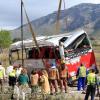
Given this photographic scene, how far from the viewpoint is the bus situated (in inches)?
1009

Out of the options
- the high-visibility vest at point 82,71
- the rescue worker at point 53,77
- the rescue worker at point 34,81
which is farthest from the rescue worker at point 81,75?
the rescue worker at point 34,81

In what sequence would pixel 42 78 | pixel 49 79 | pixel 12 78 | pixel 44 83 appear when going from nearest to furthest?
1. pixel 42 78
2. pixel 44 83
3. pixel 49 79
4. pixel 12 78

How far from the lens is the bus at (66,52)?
84.1 feet

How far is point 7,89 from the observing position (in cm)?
2388

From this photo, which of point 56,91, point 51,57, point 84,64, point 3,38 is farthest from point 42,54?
point 3,38

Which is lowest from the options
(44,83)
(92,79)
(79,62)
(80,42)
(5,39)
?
(92,79)

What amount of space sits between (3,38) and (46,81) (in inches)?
4179

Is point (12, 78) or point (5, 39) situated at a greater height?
point (5, 39)

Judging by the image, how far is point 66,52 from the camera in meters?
25.5

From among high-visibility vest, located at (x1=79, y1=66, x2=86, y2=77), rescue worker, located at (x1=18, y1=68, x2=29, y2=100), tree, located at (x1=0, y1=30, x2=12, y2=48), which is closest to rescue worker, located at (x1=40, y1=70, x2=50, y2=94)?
rescue worker, located at (x1=18, y1=68, x2=29, y2=100)

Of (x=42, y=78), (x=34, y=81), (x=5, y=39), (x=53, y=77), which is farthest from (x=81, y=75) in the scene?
(x=5, y=39)

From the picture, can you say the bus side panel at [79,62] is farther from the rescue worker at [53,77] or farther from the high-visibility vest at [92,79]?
the high-visibility vest at [92,79]

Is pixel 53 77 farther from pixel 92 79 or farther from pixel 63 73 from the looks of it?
pixel 92 79

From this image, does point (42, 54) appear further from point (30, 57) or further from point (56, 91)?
point (56, 91)
